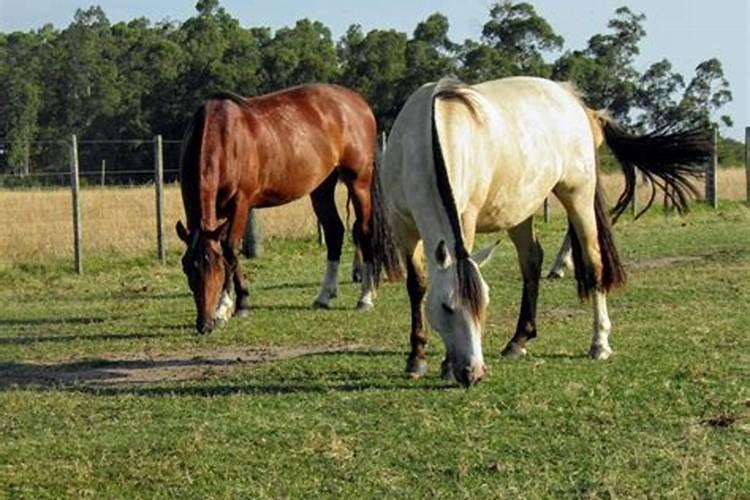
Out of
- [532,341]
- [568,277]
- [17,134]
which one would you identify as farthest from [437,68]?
[532,341]

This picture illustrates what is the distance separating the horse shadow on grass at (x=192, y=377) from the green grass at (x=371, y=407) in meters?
0.03

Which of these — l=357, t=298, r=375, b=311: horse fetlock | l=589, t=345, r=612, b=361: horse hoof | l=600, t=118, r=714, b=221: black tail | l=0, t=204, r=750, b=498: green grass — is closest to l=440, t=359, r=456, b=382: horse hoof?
l=0, t=204, r=750, b=498: green grass

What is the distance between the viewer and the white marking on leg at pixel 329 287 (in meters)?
10.2

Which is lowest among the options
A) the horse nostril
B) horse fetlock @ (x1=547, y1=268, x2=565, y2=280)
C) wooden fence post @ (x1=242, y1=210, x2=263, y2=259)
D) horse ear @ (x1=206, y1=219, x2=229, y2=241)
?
the horse nostril

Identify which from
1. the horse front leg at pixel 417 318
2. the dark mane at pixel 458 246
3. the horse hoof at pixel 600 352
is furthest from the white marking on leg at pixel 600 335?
the dark mane at pixel 458 246

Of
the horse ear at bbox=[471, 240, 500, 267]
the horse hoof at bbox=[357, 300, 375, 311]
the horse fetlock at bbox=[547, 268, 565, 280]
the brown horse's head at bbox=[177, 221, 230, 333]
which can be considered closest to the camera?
the horse ear at bbox=[471, 240, 500, 267]

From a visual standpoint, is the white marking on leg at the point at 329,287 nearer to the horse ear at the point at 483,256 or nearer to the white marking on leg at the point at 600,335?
the white marking on leg at the point at 600,335

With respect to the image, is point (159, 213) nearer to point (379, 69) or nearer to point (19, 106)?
point (379, 69)

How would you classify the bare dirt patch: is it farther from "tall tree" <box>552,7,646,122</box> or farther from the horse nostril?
"tall tree" <box>552,7,646,122</box>

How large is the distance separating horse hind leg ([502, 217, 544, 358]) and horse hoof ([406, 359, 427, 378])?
799mm

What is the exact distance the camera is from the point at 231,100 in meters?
9.42

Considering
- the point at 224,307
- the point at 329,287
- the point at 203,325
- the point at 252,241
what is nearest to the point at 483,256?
the point at 203,325

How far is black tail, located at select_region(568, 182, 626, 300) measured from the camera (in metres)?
7.32

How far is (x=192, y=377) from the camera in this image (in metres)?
6.98
